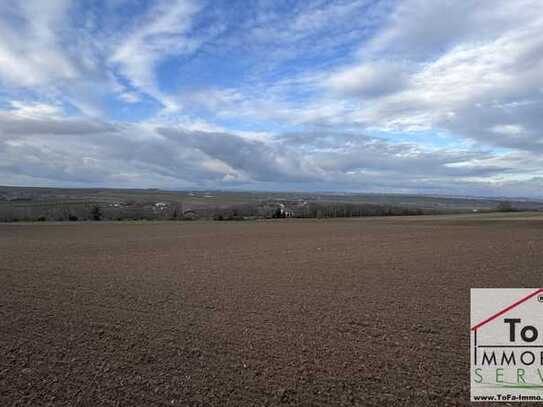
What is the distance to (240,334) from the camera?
29.1ft

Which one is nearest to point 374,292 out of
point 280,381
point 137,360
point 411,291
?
point 411,291

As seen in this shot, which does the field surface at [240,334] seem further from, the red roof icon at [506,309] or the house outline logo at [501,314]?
the red roof icon at [506,309]

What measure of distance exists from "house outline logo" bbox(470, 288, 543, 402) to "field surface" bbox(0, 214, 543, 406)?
0.96 ft

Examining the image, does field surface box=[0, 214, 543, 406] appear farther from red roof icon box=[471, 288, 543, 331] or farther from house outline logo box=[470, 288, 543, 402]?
red roof icon box=[471, 288, 543, 331]

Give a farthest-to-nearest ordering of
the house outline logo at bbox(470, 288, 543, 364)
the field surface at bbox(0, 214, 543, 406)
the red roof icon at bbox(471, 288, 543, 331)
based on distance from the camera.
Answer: the red roof icon at bbox(471, 288, 543, 331) → the house outline logo at bbox(470, 288, 543, 364) → the field surface at bbox(0, 214, 543, 406)

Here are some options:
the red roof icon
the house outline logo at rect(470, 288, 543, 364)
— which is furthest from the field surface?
the red roof icon

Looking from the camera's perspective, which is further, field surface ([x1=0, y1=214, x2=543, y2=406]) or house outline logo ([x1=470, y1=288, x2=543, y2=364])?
house outline logo ([x1=470, y1=288, x2=543, y2=364])

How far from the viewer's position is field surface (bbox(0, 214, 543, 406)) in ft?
20.5

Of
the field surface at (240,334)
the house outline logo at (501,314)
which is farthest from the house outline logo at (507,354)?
the field surface at (240,334)

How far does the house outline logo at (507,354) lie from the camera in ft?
20.6

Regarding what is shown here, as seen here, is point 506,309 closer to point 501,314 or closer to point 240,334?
point 501,314

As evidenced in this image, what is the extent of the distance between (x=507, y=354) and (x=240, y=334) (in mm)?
5428

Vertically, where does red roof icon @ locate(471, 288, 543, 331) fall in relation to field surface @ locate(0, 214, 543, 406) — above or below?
above

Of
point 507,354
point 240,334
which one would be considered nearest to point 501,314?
point 507,354
